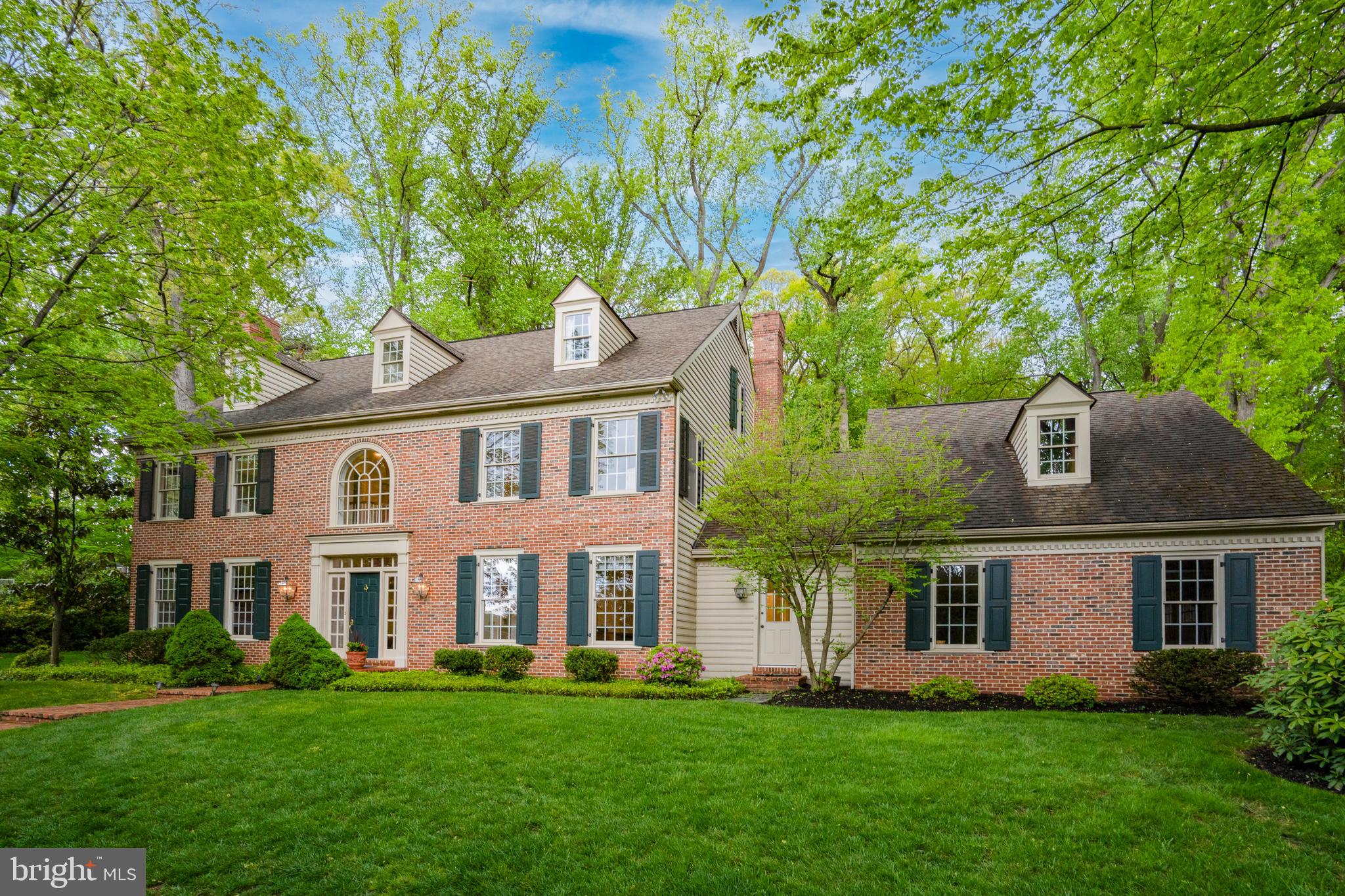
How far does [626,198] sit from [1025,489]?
18513 millimetres

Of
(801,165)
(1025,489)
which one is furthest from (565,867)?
(801,165)

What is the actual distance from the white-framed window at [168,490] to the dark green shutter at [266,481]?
2.86 m

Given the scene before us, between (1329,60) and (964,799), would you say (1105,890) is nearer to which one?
(964,799)

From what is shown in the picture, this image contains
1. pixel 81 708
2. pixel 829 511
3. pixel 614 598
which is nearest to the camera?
pixel 81 708

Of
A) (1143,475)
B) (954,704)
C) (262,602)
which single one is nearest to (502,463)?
(262,602)

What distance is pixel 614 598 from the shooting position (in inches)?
546

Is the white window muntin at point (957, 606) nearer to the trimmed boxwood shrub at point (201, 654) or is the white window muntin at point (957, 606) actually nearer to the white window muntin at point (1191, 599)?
the white window muntin at point (1191, 599)

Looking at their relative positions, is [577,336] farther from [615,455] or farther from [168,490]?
[168,490]

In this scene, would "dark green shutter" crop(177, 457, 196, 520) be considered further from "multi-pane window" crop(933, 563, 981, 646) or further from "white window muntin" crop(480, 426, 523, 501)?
"multi-pane window" crop(933, 563, 981, 646)

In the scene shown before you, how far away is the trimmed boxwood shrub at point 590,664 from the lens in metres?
13.0

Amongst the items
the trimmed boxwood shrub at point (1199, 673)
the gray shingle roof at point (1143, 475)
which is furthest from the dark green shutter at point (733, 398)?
the trimmed boxwood shrub at point (1199, 673)

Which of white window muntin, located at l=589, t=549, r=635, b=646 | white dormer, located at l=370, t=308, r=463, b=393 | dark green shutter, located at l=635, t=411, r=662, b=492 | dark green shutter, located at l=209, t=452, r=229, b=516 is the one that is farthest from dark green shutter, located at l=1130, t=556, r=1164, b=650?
dark green shutter, located at l=209, t=452, r=229, b=516

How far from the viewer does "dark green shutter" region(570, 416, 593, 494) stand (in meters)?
14.2

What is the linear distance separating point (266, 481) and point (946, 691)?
1498 centimetres
